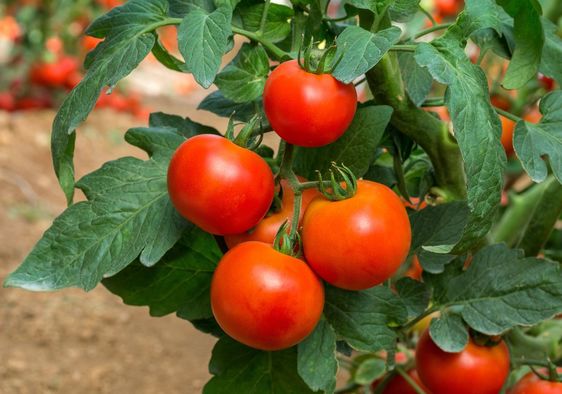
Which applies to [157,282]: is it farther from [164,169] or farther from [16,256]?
[16,256]

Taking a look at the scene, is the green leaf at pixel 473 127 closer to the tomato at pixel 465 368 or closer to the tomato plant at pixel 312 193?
the tomato plant at pixel 312 193

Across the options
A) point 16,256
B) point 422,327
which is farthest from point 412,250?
point 16,256

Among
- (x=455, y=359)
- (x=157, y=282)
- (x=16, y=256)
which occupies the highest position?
(x=157, y=282)

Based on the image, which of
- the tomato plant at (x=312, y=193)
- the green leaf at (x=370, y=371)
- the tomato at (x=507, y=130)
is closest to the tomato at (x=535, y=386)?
the tomato plant at (x=312, y=193)

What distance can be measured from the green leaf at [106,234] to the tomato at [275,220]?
5cm

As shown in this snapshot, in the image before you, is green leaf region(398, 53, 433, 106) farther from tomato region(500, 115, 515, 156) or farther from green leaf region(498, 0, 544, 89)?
tomato region(500, 115, 515, 156)

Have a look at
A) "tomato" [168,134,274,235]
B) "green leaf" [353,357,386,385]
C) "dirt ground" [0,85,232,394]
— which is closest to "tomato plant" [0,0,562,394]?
"tomato" [168,134,274,235]

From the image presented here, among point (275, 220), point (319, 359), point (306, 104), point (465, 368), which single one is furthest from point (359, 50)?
point (465, 368)

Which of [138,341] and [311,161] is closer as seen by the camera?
[311,161]

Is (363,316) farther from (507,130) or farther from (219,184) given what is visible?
(507,130)

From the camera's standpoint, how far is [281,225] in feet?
2.02

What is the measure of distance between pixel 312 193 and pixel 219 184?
103mm

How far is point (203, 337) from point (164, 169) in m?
1.18

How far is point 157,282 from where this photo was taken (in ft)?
2.42
